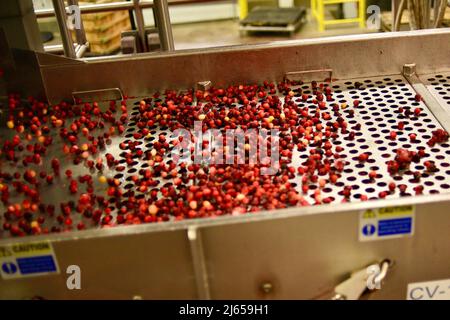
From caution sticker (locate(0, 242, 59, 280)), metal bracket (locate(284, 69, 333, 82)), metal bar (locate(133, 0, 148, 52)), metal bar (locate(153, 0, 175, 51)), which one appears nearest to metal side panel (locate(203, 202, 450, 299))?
caution sticker (locate(0, 242, 59, 280))

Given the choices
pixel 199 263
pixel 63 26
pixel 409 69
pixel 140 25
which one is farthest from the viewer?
pixel 140 25

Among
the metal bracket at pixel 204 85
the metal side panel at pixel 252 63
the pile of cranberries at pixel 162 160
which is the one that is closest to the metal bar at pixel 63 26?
the metal side panel at pixel 252 63

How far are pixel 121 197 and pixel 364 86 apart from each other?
45.1 inches

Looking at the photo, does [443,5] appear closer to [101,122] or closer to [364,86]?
[364,86]

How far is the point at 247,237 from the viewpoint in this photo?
1159 mm

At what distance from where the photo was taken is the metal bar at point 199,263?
1.12 meters

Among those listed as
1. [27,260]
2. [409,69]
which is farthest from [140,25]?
[27,260]

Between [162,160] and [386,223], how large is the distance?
0.82 metres

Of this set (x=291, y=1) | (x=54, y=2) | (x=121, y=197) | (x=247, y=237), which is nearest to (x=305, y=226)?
(x=247, y=237)

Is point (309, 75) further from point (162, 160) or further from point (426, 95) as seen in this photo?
point (162, 160)

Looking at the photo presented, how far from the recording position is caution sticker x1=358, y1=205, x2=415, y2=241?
115cm

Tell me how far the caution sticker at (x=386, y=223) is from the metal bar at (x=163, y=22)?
58.6 inches

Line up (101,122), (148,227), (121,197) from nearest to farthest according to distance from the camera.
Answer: (148,227) → (121,197) → (101,122)

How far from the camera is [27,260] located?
1170 mm
